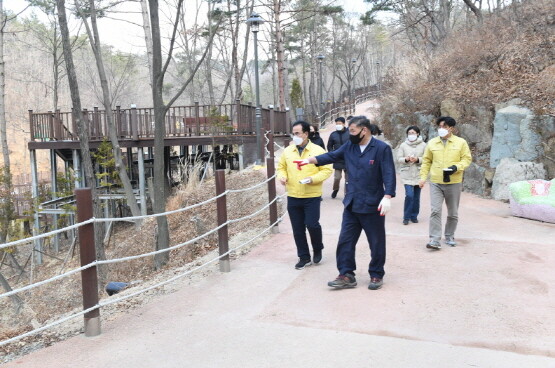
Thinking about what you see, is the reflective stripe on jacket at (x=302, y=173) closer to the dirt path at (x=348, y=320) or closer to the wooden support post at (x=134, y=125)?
the dirt path at (x=348, y=320)

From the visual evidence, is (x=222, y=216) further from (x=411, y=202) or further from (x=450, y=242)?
(x=411, y=202)

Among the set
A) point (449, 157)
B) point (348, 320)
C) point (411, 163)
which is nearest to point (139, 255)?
point (348, 320)

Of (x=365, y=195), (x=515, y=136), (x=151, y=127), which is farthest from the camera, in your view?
(x=151, y=127)

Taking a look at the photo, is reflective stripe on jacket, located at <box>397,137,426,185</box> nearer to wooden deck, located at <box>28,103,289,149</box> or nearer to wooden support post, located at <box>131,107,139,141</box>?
wooden deck, located at <box>28,103,289,149</box>

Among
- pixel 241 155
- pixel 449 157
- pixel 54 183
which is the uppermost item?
pixel 449 157

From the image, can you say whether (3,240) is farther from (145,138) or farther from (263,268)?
(263,268)

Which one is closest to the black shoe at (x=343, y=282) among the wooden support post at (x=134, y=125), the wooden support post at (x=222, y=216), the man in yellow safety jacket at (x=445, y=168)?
the wooden support post at (x=222, y=216)

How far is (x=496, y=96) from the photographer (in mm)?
13391

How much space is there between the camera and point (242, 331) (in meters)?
4.45

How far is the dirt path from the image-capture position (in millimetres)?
3908

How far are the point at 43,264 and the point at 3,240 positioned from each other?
233cm

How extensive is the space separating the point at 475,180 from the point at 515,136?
1.33 m

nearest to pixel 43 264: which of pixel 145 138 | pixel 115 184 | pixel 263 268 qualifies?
pixel 115 184

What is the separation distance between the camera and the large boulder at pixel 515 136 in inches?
453
